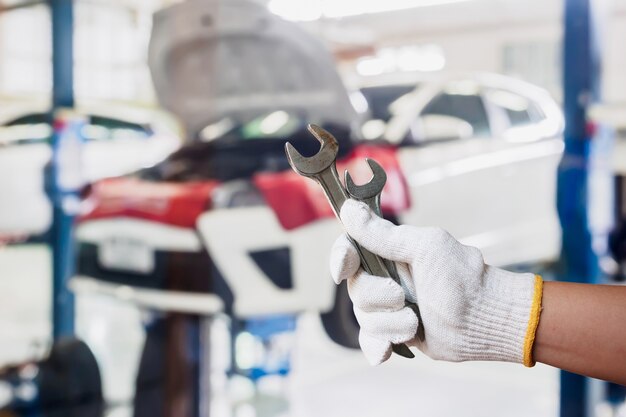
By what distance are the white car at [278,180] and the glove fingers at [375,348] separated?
1.43m

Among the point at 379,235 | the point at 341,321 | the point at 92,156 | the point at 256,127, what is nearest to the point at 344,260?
the point at 379,235

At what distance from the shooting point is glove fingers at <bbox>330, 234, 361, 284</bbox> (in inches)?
34.8

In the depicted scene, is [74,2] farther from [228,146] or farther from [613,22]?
[613,22]

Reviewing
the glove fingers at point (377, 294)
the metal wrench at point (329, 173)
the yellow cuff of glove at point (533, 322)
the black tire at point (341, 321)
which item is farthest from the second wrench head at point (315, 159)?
the black tire at point (341, 321)

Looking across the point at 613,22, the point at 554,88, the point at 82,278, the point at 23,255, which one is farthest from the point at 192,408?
the point at 613,22

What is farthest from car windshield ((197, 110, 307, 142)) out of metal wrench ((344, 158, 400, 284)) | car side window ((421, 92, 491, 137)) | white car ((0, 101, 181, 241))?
metal wrench ((344, 158, 400, 284))

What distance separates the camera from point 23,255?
2.67m

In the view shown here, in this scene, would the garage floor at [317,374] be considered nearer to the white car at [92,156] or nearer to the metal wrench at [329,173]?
the white car at [92,156]

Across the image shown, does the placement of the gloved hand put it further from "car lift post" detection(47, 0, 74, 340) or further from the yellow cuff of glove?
"car lift post" detection(47, 0, 74, 340)

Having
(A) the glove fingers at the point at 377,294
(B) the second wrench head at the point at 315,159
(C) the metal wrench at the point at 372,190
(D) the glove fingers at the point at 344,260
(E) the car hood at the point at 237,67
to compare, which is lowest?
(A) the glove fingers at the point at 377,294

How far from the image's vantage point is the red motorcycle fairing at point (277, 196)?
2.42 meters

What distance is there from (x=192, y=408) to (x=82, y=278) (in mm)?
635

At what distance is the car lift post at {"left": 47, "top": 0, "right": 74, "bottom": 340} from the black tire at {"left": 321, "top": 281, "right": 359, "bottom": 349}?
3.22 ft

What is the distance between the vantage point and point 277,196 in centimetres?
247
